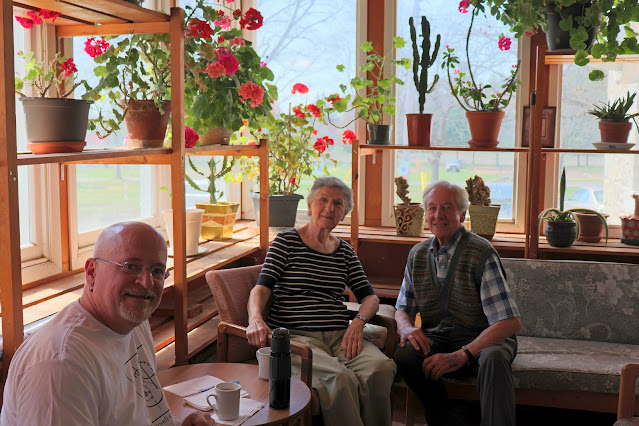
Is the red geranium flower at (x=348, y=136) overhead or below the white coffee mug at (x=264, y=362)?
overhead

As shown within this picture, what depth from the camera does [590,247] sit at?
3.72m

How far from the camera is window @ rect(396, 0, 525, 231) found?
4.06m

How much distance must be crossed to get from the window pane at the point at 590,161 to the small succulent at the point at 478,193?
1.82ft

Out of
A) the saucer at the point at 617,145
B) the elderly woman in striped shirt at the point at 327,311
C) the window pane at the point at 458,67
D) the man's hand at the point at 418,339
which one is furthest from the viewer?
the window pane at the point at 458,67

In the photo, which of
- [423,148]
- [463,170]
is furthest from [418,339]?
[463,170]

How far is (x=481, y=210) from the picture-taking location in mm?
3842

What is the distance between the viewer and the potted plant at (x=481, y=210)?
12.6 feet

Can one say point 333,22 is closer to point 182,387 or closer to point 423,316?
point 423,316

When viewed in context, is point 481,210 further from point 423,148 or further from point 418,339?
point 418,339

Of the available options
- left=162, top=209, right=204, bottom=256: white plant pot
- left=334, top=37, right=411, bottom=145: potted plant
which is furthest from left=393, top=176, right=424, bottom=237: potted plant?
left=162, top=209, right=204, bottom=256: white plant pot

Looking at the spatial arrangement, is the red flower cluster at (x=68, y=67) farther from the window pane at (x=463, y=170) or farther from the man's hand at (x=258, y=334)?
the window pane at (x=463, y=170)

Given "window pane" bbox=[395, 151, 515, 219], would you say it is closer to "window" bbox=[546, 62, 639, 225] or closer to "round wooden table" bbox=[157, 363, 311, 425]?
"window" bbox=[546, 62, 639, 225]

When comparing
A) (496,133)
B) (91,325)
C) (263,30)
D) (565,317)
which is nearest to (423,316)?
Result: (565,317)

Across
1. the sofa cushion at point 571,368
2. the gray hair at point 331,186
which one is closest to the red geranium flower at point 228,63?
the gray hair at point 331,186
